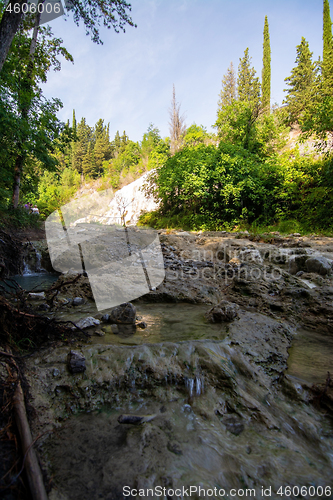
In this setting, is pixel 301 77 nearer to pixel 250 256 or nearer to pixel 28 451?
pixel 250 256

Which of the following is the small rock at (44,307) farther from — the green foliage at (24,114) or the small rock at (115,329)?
the green foliage at (24,114)

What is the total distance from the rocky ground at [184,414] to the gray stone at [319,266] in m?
1.98

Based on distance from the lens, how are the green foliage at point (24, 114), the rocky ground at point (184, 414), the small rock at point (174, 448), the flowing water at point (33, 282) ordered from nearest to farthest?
the rocky ground at point (184, 414) < the small rock at point (174, 448) < the flowing water at point (33, 282) < the green foliage at point (24, 114)

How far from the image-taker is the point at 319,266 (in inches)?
194

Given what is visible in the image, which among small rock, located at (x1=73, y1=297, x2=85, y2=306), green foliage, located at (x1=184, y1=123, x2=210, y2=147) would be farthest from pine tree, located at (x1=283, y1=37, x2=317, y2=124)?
small rock, located at (x1=73, y1=297, x2=85, y2=306)

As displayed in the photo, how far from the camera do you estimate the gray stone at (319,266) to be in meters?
4.84

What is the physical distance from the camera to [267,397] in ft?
6.63

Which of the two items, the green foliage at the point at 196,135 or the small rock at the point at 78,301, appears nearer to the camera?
the small rock at the point at 78,301

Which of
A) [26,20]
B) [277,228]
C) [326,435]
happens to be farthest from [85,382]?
[26,20]

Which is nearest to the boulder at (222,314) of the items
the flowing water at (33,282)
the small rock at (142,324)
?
the small rock at (142,324)

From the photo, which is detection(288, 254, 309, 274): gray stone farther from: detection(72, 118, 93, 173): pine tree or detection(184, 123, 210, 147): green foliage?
detection(72, 118, 93, 173): pine tree

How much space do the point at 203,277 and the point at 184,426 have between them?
138 inches

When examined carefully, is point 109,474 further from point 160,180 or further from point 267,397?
point 160,180

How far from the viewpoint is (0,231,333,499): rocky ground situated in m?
1.36
